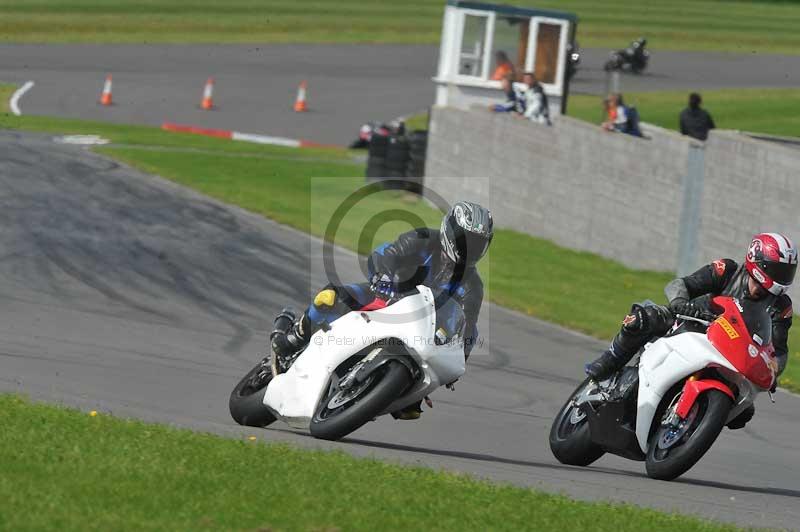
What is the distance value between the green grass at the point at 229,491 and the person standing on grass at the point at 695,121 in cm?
1709

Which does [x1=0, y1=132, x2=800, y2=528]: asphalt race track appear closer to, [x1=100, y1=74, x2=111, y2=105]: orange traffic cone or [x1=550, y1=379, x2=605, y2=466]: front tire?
[x1=550, y1=379, x2=605, y2=466]: front tire

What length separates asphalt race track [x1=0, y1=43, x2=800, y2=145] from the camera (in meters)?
34.5

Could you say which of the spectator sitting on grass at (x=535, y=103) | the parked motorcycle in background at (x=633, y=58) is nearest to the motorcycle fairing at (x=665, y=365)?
the spectator sitting on grass at (x=535, y=103)

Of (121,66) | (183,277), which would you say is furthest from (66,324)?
(121,66)

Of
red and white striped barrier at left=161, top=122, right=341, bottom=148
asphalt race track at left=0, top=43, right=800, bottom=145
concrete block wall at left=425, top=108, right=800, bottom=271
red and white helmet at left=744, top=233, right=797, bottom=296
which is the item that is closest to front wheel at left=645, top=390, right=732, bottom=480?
red and white helmet at left=744, top=233, right=797, bottom=296

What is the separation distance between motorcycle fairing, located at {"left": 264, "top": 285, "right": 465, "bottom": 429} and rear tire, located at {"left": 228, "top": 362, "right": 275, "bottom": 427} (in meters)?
0.41

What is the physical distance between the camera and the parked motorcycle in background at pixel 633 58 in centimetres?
4309

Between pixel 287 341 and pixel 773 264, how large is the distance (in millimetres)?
2897

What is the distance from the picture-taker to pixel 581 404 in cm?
892

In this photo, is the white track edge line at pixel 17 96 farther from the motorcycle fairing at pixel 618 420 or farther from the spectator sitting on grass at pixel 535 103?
the motorcycle fairing at pixel 618 420

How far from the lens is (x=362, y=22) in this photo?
51344 millimetres

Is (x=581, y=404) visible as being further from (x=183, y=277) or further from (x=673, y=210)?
(x=673, y=210)

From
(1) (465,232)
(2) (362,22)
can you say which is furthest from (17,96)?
(1) (465,232)

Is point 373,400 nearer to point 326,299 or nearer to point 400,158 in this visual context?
point 326,299
